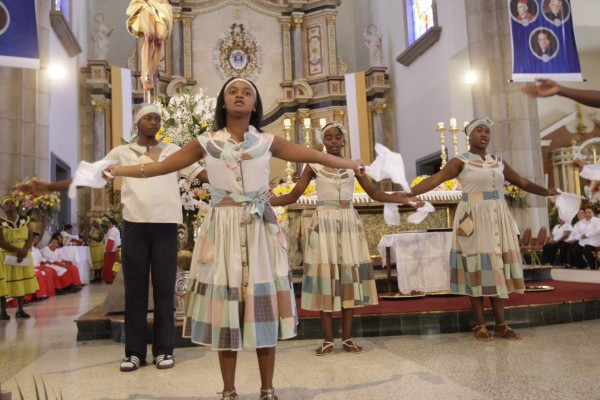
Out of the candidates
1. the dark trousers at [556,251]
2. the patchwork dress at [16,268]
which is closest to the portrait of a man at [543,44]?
→ the dark trousers at [556,251]

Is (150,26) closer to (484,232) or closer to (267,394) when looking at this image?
(484,232)

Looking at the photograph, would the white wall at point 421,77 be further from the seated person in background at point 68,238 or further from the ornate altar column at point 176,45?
the seated person in background at point 68,238

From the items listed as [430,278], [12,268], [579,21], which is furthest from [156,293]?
[579,21]

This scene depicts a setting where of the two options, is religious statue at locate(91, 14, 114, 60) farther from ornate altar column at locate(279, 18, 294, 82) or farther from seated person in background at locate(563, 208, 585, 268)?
seated person in background at locate(563, 208, 585, 268)

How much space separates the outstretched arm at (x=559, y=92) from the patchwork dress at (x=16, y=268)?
7.05 metres

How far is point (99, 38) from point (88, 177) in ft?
51.1

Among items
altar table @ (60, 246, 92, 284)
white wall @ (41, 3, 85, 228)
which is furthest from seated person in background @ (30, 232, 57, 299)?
white wall @ (41, 3, 85, 228)

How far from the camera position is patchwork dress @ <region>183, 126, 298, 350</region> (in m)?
2.84

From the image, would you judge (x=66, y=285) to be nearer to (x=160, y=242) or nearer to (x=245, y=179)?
(x=160, y=242)

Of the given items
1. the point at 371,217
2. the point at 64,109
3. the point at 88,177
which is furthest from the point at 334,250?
the point at 64,109

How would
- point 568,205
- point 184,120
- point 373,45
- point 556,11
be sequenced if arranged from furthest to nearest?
1. point 373,45
2. point 556,11
3. point 184,120
4. point 568,205

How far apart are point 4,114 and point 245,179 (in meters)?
9.24

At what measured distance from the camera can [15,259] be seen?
25.4 ft

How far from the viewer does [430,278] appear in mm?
6535
